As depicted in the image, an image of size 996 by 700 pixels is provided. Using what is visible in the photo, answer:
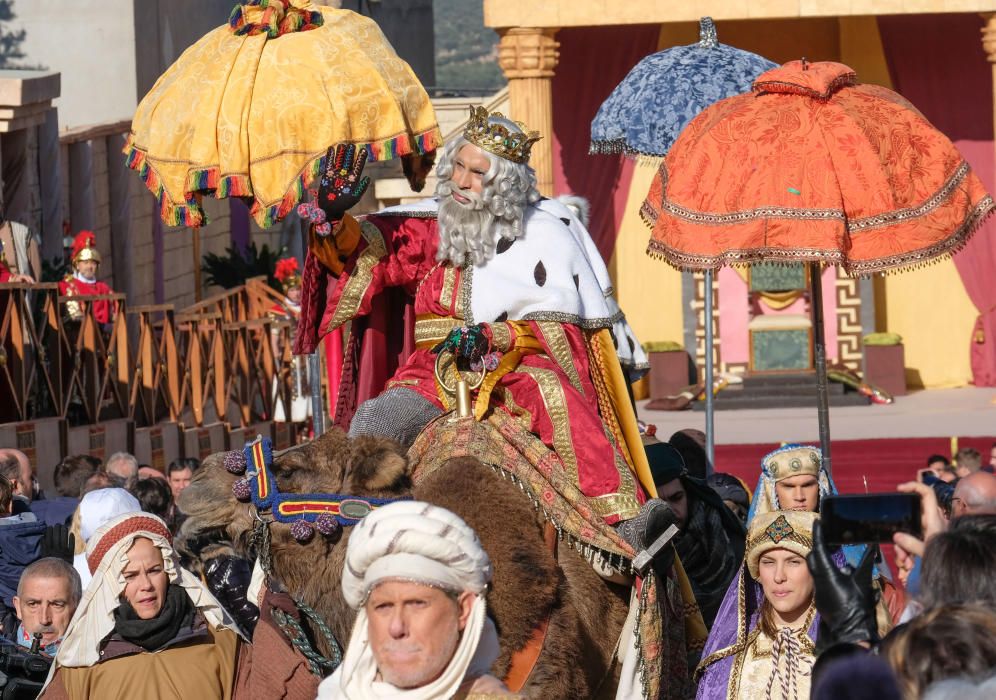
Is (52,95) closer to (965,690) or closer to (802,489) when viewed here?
(802,489)

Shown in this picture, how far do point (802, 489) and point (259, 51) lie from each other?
234 centimetres

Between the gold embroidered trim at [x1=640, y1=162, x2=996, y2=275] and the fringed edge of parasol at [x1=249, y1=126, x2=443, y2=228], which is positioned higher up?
the fringed edge of parasol at [x1=249, y1=126, x2=443, y2=228]

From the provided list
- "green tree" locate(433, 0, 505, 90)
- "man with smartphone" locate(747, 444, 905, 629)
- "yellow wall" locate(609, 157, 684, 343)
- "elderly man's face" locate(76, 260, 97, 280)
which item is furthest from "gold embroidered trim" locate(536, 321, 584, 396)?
"green tree" locate(433, 0, 505, 90)

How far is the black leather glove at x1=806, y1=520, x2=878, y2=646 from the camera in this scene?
4.83 meters

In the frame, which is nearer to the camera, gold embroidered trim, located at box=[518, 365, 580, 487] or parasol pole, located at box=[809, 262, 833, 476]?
gold embroidered trim, located at box=[518, 365, 580, 487]

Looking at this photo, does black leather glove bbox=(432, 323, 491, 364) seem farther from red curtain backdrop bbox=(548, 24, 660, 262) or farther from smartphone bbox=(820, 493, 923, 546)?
red curtain backdrop bbox=(548, 24, 660, 262)

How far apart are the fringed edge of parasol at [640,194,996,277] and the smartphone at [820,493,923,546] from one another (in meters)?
3.55

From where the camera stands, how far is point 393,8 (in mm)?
37219

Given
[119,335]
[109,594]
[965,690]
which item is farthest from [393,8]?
[965,690]

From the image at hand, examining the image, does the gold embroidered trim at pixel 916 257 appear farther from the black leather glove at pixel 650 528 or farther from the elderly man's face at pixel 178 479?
the elderly man's face at pixel 178 479

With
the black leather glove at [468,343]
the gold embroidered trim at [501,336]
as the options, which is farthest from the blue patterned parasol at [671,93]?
the black leather glove at [468,343]

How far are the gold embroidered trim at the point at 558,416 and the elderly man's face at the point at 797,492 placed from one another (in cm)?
72

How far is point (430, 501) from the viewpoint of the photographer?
673 centimetres

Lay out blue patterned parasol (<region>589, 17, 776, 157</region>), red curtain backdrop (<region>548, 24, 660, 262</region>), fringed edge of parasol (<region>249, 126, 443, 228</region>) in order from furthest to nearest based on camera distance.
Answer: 1. red curtain backdrop (<region>548, 24, 660, 262</region>)
2. blue patterned parasol (<region>589, 17, 776, 157</region>)
3. fringed edge of parasol (<region>249, 126, 443, 228</region>)
